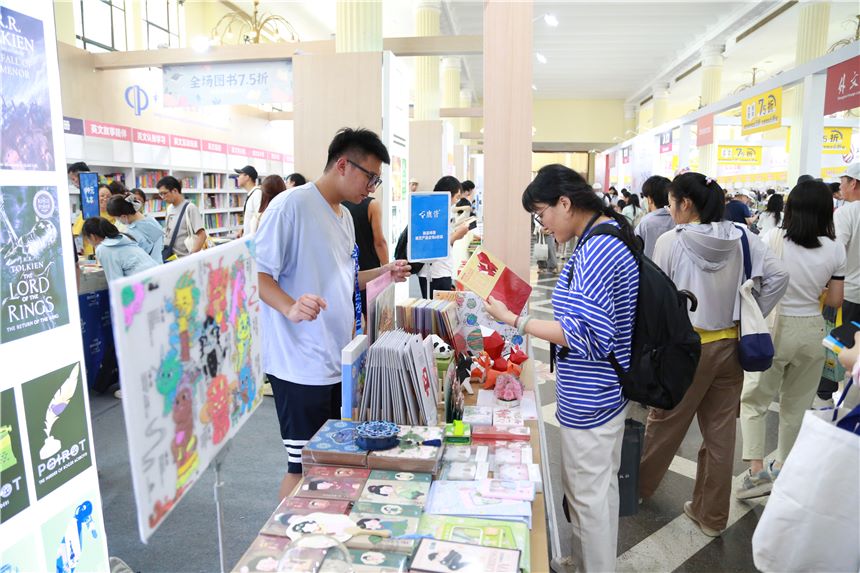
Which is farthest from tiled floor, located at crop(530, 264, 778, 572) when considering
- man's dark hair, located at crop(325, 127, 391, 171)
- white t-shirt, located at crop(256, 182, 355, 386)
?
man's dark hair, located at crop(325, 127, 391, 171)

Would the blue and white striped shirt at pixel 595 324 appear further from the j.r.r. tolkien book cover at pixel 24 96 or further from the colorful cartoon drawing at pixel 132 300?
the j.r.r. tolkien book cover at pixel 24 96

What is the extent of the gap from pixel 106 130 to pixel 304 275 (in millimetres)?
8821

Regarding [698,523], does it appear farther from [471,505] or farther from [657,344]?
[471,505]

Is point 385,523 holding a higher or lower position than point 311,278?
lower

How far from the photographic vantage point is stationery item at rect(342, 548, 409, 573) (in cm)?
124

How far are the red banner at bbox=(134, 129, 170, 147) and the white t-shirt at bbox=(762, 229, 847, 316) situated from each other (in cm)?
988

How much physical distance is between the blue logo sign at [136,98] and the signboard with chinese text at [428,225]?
9026 mm

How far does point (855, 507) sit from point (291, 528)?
116 cm

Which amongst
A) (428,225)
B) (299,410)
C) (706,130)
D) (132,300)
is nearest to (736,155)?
(706,130)

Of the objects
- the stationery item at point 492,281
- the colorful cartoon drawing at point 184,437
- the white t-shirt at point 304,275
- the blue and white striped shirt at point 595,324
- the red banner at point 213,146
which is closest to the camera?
the colorful cartoon drawing at point 184,437

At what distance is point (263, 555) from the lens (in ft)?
4.21

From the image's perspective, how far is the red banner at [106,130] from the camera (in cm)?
902

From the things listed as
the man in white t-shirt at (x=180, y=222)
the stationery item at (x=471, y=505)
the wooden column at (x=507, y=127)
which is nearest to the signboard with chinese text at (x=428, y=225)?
the wooden column at (x=507, y=127)

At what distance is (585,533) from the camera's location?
211 cm
